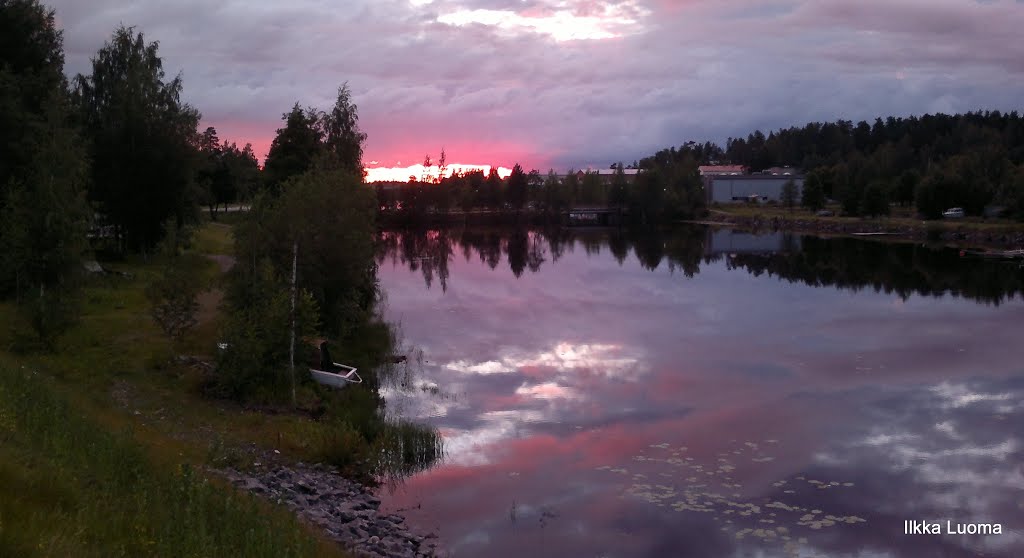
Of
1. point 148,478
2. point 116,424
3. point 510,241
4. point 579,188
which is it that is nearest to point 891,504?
point 148,478

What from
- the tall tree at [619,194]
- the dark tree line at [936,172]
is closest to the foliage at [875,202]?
the dark tree line at [936,172]

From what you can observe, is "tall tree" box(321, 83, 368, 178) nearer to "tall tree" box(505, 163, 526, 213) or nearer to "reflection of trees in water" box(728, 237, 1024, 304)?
"reflection of trees in water" box(728, 237, 1024, 304)

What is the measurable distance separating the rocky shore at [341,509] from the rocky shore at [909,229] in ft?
260

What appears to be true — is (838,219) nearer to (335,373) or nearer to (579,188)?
(579,188)

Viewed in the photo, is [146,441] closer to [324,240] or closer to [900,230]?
[324,240]

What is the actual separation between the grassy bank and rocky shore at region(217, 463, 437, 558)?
A: 0.75m

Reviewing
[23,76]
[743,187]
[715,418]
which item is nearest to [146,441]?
[715,418]

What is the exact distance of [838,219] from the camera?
112188mm

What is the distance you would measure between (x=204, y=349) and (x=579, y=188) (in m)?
142

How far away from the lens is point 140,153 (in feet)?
146

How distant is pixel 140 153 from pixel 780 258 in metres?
52.4

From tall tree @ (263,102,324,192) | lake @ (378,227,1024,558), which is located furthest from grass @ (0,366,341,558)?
tall tree @ (263,102,324,192)

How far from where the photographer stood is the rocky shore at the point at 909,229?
276 feet

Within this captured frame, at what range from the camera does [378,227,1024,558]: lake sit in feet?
55.1
